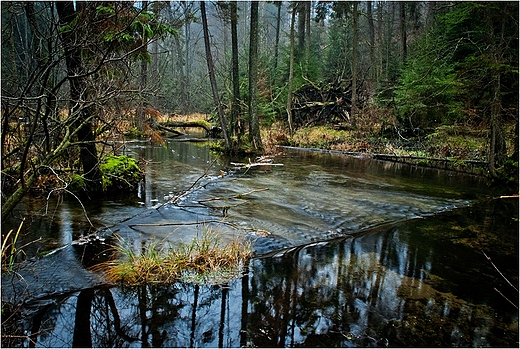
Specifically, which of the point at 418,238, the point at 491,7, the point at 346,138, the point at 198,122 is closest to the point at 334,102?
the point at 346,138

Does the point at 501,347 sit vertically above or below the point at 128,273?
below

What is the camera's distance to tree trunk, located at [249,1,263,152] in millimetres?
14430

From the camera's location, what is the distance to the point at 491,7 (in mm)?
9422

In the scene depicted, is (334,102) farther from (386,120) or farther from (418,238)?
(418,238)

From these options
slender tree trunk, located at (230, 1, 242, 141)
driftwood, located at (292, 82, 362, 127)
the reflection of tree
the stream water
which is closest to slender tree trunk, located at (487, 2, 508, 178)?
the stream water

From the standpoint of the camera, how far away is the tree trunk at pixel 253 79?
568 inches

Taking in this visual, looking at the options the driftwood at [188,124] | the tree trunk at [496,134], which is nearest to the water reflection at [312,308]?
the tree trunk at [496,134]

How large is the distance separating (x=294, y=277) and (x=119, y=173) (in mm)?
5339

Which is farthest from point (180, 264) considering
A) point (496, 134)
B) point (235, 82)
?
point (235, 82)

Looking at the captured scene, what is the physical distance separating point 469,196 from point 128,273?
8552 millimetres

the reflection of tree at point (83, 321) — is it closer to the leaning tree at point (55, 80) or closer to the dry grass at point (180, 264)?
the dry grass at point (180, 264)

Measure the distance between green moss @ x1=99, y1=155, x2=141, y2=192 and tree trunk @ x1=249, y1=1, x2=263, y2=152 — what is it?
6974 mm

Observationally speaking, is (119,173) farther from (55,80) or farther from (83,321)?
(83,321)

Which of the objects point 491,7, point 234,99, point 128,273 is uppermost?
point 491,7
